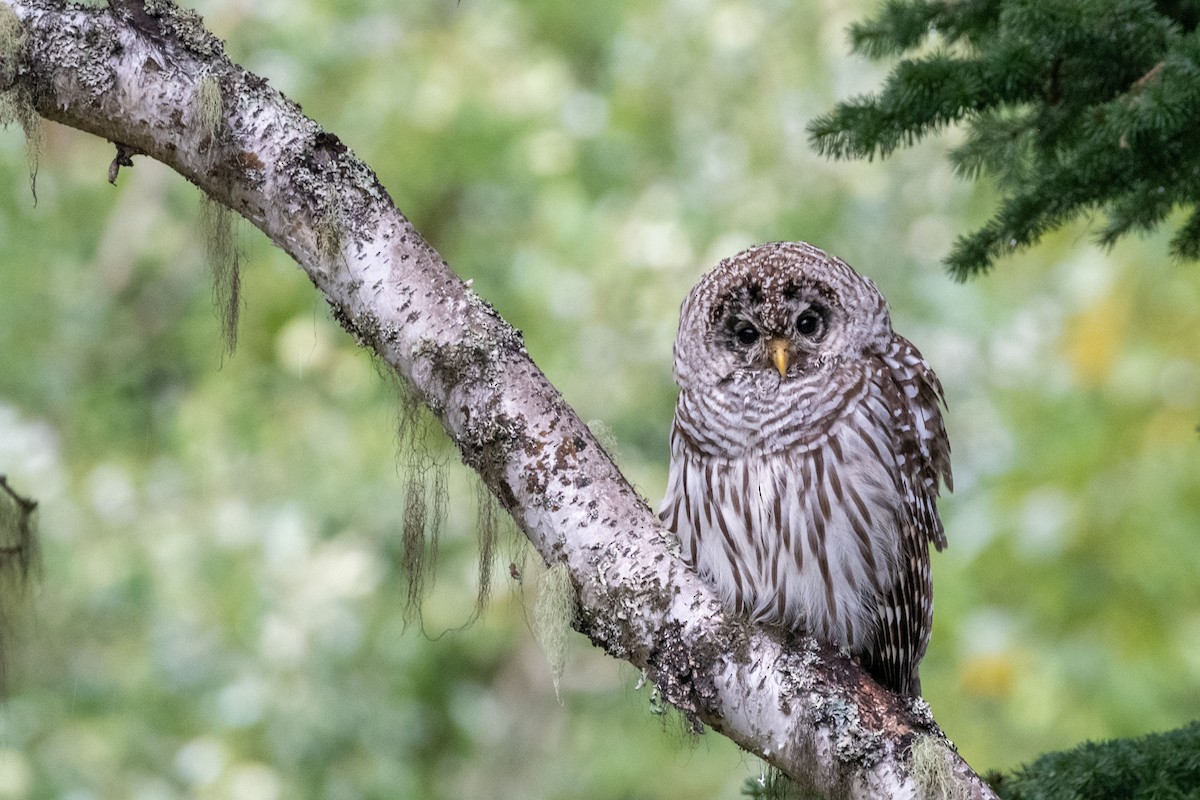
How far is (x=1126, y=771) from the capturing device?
2627mm

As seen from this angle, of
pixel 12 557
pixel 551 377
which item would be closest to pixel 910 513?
pixel 12 557

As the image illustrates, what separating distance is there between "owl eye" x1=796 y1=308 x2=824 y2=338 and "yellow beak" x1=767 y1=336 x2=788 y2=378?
67mm

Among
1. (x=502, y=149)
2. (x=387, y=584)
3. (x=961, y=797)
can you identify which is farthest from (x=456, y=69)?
(x=961, y=797)

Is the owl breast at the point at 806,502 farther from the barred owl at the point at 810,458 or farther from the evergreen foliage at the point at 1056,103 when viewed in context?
the evergreen foliage at the point at 1056,103

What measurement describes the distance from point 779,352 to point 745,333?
15cm

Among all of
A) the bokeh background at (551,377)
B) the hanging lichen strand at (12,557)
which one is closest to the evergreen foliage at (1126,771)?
the hanging lichen strand at (12,557)

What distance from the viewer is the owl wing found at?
321 cm

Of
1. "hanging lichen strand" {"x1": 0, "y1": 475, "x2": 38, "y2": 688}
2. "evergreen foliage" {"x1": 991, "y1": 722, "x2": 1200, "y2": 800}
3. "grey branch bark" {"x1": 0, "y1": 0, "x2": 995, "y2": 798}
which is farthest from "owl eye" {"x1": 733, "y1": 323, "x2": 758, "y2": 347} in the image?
"hanging lichen strand" {"x1": 0, "y1": 475, "x2": 38, "y2": 688}

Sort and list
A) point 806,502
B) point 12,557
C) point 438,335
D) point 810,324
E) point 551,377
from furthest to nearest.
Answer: point 551,377
point 810,324
point 806,502
point 12,557
point 438,335

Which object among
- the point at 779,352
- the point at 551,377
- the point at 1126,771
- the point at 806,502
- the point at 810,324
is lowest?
the point at 1126,771

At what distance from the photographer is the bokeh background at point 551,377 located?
5.67m

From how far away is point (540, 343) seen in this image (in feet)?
22.9

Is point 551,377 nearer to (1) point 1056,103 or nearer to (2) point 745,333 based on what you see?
(2) point 745,333

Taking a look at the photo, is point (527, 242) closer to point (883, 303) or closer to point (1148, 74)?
point (883, 303)
